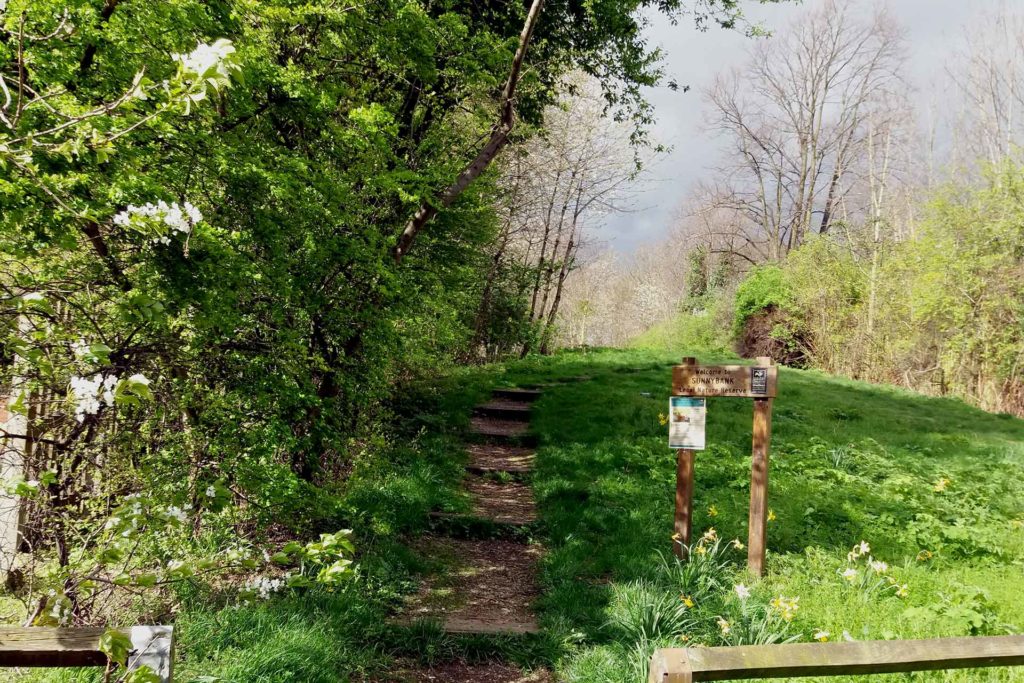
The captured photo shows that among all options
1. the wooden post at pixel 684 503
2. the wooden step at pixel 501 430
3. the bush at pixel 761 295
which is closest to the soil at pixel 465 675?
the wooden post at pixel 684 503

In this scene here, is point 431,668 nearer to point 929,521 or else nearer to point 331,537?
point 331,537

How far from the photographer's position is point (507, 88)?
23.4 feet

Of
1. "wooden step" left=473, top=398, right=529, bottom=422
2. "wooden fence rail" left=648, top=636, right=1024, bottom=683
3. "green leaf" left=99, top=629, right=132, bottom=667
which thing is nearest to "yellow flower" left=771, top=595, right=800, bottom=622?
"wooden fence rail" left=648, top=636, right=1024, bottom=683

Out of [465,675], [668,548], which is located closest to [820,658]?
[465,675]

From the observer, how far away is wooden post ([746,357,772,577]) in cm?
485

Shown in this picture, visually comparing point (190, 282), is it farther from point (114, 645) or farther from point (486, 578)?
point (486, 578)

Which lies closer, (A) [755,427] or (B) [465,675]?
(B) [465,675]

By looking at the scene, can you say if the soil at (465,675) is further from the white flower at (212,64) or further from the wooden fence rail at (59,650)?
the white flower at (212,64)

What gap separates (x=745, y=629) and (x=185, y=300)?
3866 mm

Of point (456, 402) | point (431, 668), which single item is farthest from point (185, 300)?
point (456, 402)

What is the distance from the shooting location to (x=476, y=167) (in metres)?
7.02

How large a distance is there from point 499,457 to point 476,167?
13.9 ft

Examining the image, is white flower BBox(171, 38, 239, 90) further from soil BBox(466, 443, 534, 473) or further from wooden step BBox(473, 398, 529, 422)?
wooden step BBox(473, 398, 529, 422)

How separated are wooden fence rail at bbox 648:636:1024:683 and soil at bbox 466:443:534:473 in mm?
6493
